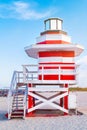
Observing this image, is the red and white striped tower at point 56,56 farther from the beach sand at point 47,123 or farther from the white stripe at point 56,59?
the beach sand at point 47,123

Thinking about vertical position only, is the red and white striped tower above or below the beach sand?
above

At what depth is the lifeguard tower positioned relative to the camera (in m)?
19.0

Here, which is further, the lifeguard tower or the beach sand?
the lifeguard tower

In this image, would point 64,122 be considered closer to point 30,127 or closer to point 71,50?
point 30,127

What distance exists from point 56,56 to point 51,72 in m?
0.92

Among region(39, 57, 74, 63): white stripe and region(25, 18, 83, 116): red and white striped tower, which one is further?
region(39, 57, 74, 63): white stripe

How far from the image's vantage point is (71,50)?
19625 millimetres

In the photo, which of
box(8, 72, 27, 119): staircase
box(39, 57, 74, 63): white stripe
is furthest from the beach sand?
box(39, 57, 74, 63): white stripe

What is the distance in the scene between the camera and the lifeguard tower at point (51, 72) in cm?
1905

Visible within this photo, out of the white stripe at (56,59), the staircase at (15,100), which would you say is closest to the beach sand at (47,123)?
the staircase at (15,100)

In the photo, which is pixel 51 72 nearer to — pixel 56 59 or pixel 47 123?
pixel 56 59

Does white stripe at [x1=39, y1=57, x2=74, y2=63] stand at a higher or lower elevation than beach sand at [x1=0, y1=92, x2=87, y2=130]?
higher

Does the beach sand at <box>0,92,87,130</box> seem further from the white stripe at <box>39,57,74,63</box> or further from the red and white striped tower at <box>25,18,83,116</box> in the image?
the white stripe at <box>39,57,74,63</box>

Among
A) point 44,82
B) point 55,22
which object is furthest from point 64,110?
point 55,22
